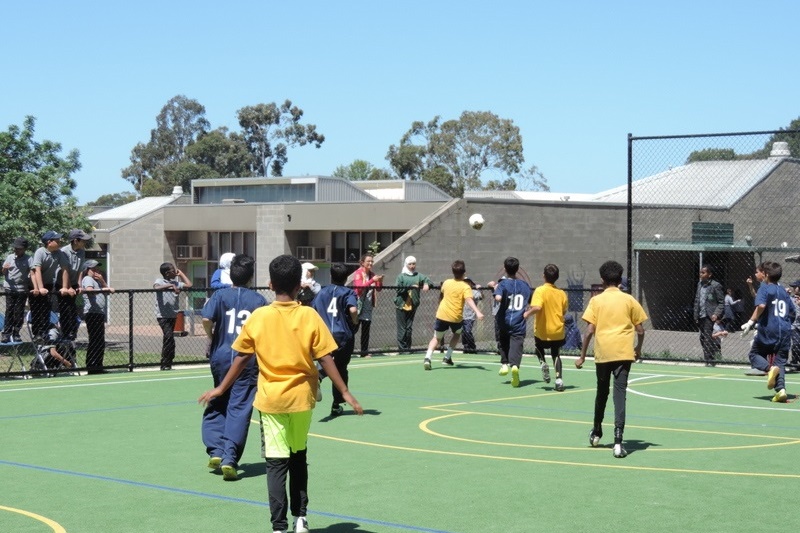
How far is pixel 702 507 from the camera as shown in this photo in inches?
344

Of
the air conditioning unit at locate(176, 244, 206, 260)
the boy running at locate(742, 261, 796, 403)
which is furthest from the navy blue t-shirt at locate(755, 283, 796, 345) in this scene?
the air conditioning unit at locate(176, 244, 206, 260)

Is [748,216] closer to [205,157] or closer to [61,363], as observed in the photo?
[61,363]

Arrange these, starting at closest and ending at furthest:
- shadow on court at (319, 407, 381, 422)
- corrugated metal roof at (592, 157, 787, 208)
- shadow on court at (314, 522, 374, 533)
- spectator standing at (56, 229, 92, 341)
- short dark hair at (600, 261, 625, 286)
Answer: shadow on court at (314, 522, 374, 533), short dark hair at (600, 261, 625, 286), shadow on court at (319, 407, 381, 422), spectator standing at (56, 229, 92, 341), corrugated metal roof at (592, 157, 787, 208)

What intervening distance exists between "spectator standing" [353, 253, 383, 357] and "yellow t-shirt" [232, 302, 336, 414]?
14.1 m

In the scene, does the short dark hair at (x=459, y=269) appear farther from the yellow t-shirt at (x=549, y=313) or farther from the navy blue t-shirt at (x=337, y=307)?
the navy blue t-shirt at (x=337, y=307)

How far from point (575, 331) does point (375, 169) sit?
2856 inches

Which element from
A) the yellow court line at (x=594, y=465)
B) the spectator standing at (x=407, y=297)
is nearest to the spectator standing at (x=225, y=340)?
the yellow court line at (x=594, y=465)

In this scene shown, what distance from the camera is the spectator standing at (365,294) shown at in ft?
74.4

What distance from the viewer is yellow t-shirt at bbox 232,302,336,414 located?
7656 mm

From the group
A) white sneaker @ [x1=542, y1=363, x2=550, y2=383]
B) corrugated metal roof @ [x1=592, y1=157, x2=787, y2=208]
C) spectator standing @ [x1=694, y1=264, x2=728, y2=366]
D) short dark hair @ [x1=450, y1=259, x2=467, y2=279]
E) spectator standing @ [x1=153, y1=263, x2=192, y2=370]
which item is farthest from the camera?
corrugated metal roof @ [x1=592, y1=157, x2=787, y2=208]

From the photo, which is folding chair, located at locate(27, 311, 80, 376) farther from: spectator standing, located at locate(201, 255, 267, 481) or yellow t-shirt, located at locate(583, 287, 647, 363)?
yellow t-shirt, located at locate(583, 287, 647, 363)

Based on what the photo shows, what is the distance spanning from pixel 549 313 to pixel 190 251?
139ft

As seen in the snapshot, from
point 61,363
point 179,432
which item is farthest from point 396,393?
point 61,363

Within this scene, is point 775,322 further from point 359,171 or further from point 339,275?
point 359,171
